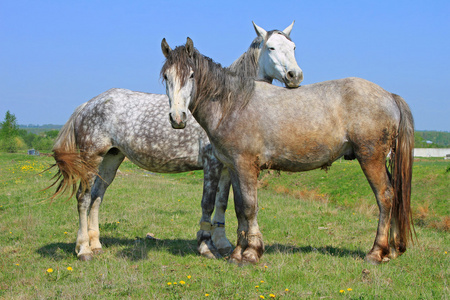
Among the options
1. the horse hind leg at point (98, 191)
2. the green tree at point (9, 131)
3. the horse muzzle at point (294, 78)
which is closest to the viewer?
the horse muzzle at point (294, 78)

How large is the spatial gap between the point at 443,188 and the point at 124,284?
14.9m

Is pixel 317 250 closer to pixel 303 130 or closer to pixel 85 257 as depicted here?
pixel 303 130

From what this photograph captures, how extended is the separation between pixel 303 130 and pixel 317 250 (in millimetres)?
2186

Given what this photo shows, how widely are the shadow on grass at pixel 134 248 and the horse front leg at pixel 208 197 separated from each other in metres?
0.28

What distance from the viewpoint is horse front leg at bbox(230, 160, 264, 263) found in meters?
5.20

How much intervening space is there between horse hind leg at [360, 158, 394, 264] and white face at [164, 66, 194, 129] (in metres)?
2.47

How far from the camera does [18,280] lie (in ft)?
16.5

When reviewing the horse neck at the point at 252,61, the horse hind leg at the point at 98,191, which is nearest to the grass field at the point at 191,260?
the horse hind leg at the point at 98,191

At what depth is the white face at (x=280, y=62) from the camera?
18.5 feet

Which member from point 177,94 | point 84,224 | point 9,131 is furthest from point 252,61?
point 9,131

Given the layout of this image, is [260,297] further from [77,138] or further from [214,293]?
[77,138]

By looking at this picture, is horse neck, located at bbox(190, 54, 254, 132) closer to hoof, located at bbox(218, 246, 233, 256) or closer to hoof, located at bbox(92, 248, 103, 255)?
hoof, located at bbox(218, 246, 233, 256)

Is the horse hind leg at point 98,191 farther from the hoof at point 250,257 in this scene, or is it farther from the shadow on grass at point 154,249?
the hoof at point 250,257

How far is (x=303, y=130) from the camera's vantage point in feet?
17.0
